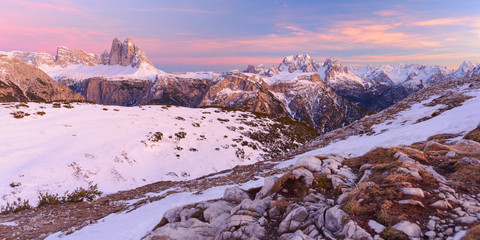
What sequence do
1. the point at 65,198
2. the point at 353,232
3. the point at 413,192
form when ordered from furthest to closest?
1. the point at 65,198
2. the point at 413,192
3. the point at 353,232

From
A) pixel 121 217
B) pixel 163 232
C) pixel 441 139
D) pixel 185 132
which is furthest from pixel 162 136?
pixel 441 139

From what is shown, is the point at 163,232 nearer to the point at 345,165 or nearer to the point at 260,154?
the point at 345,165

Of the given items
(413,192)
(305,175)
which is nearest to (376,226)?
(413,192)

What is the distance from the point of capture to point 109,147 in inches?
1291

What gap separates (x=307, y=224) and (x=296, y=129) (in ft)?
214

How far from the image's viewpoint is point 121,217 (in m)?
13.9

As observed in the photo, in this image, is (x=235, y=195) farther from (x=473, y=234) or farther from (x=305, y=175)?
(x=473, y=234)

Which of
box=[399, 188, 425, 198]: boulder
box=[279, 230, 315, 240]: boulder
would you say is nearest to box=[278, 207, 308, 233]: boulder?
box=[279, 230, 315, 240]: boulder

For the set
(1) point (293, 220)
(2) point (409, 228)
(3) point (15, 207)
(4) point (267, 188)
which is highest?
(2) point (409, 228)

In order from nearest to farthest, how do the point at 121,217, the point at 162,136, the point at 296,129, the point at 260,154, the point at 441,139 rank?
the point at 121,217 → the point at 441,139 → the point at 162,136 → the point at 260,154 → the point at 296,129

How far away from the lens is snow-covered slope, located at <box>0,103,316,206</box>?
81.1ft

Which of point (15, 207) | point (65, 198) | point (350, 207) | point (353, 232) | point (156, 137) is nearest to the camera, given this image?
Answer: point (353, 232)

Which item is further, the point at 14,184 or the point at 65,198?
the point at 14,184

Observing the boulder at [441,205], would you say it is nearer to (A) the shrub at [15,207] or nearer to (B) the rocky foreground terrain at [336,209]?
(B) the rocky foreground terrain at [336,209]
